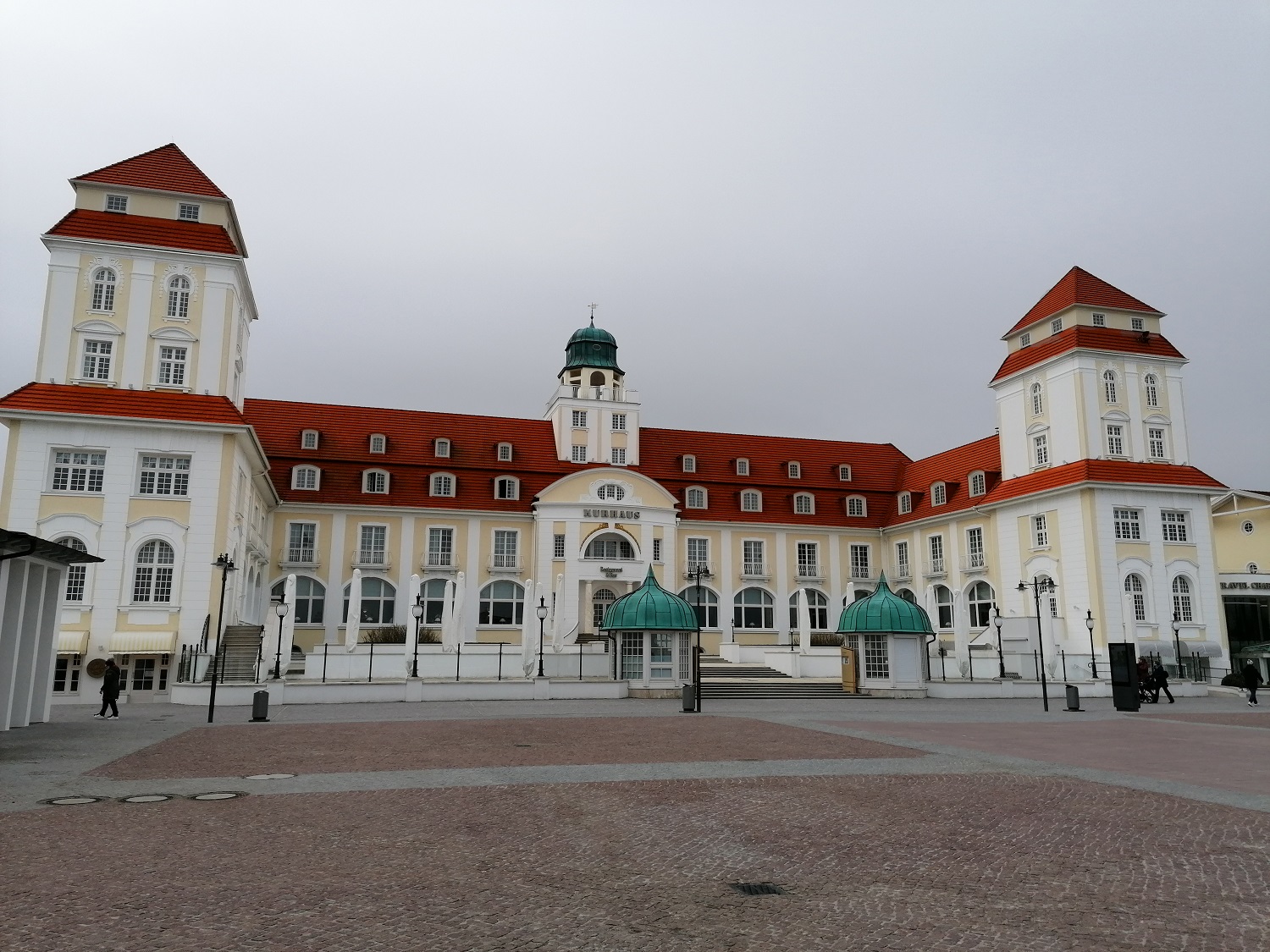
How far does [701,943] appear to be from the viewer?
630 centimetres

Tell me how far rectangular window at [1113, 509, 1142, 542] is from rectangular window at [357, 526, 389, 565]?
3474 centimetres

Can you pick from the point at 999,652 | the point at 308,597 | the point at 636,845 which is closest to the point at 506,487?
the point at 308,597

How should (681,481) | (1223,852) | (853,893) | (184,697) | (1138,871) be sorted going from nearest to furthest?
(853,893) → (1138,871) → (1223,852) → (184,697) → (681,481)

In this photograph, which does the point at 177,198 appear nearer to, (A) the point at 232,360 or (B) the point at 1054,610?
(A) the point at 232,360

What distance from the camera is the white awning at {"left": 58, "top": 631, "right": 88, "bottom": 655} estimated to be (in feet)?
104

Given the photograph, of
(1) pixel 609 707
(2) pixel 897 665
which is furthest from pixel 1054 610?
(1) pixel 609 707

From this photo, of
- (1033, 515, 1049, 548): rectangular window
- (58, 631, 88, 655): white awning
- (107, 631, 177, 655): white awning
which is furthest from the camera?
(1033, 515, 1049, 548): rectangular window

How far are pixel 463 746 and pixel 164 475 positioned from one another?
76.9 ft

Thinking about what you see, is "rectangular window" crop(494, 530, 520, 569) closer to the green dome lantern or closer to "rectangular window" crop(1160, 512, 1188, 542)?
the green dome lantern

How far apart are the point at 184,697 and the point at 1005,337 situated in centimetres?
4206

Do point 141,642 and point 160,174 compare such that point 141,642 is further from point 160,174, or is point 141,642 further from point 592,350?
point 592,350

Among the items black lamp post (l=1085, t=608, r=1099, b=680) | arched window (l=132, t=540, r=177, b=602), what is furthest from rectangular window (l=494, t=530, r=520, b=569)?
black lamp post (l=1085, t=608, r=1099, b=680)

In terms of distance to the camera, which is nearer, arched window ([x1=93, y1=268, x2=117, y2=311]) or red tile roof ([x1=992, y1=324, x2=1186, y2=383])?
arched window ([x1=93, y1=268, x2=117, y2=311])

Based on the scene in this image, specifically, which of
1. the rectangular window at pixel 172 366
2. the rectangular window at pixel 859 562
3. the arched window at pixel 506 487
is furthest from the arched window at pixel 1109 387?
the rectangular window at pixel 172 366
